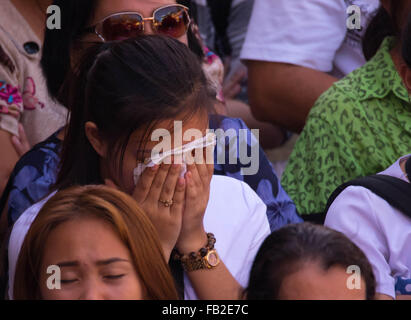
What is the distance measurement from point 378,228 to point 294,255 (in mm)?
611

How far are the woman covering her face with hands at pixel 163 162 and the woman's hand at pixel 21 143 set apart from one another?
0.52 m

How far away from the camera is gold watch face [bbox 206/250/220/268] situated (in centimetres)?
198

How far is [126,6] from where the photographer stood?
2490mm

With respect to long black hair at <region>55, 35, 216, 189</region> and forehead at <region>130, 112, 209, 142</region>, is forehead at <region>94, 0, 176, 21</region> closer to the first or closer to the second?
long black hair at <region>55, 35, 216, 189</region>

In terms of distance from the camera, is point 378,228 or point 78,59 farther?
point 78,59

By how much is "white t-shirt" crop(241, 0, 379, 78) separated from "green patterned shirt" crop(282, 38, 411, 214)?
54 centimetres

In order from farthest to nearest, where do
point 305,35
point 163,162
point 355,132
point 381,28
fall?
point 305,35 < point 381,28 < point 355,132 < point 163,162

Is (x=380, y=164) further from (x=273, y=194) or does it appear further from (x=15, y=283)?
(x=15, y=283)

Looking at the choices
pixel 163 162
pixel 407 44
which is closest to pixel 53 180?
pixel 163 162

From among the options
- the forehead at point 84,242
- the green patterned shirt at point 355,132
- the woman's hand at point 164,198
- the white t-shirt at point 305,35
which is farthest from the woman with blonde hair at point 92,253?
the white t-shirt at point 305,35

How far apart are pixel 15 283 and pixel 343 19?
2.08 meters

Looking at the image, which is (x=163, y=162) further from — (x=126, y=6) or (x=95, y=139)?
(x=126, y=6)

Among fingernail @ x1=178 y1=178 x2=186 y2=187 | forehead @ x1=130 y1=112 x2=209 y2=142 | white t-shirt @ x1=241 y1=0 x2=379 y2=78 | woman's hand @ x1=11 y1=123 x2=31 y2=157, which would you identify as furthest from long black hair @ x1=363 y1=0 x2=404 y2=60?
woman's hand @ x1=11 y1=123 x2=31 y2=157

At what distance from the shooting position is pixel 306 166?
2.77 metres
